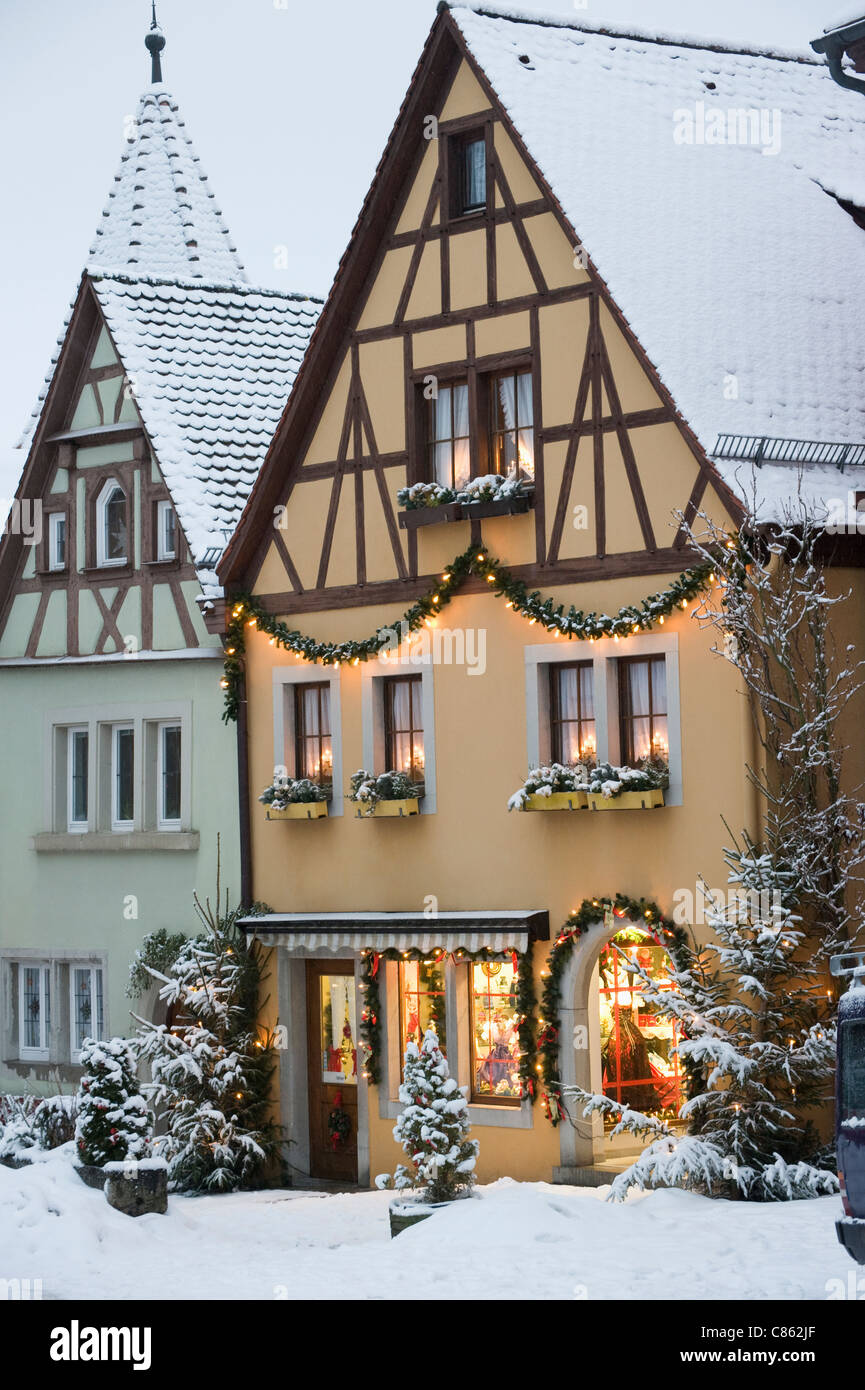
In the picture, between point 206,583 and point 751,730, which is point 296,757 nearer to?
point 206,583

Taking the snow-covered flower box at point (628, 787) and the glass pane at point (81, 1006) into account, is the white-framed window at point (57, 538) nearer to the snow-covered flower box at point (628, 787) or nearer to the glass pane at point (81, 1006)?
the glass pane at point (81, 1006)

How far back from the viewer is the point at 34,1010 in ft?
83.6

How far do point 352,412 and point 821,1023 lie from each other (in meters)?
8.08

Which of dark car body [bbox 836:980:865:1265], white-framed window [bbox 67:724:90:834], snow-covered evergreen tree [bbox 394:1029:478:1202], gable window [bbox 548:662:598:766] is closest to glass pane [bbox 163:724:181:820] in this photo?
white-framed window [bbox 67:724:90:834]

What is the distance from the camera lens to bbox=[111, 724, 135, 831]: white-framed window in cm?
2469

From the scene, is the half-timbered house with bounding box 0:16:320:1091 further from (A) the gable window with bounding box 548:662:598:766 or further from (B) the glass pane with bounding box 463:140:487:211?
(B) the glass pane with bounding box 463:140:487:211

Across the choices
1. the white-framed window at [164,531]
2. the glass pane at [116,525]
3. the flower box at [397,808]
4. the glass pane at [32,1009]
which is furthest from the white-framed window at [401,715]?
the glass pane at [32,1009]

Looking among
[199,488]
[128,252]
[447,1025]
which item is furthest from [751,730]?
[128,252]

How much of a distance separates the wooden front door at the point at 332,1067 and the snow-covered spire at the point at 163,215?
32.1 feet

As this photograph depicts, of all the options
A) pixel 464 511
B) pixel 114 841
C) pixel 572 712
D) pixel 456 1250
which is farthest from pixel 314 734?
pixel 456 1250

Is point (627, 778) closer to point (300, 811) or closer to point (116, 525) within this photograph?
point (300, 811)

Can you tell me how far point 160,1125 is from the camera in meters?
23.5

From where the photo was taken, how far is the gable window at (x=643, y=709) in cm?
1950

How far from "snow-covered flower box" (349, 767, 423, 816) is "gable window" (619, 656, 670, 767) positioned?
240 cm
